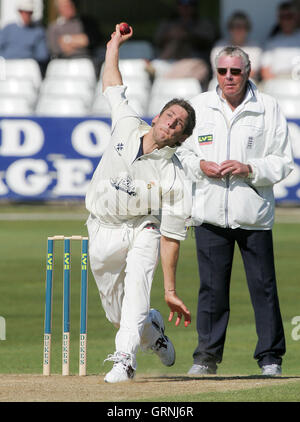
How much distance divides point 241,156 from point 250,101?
0.38m

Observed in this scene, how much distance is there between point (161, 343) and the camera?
6.40 meters

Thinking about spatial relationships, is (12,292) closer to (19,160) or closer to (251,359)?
(251,359)

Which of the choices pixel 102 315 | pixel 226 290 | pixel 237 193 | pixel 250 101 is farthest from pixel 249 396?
pixel 102 315

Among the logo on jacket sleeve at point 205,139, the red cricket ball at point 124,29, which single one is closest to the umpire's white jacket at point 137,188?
the red cricket ball at point 124,29

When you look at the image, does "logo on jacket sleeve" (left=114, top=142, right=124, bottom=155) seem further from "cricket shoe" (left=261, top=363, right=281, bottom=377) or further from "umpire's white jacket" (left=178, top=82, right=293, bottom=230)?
"cricket shoe" (left=261, top=363, right=281, bottom=377)

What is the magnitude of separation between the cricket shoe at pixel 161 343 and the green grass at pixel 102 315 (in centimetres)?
51

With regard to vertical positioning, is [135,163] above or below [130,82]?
below

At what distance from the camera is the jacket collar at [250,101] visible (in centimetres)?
663

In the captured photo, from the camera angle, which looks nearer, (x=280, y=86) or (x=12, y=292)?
(x=12, y=292)

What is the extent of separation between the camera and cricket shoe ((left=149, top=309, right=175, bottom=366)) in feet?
20.8
